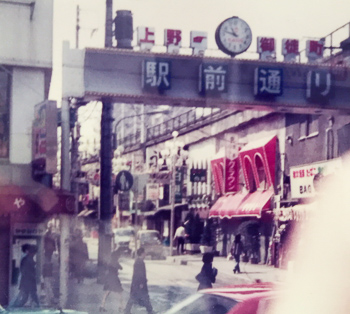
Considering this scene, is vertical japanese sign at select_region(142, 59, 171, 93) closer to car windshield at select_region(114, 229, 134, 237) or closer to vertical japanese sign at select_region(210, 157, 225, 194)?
vertical japanese sign at select_region(210, 157, 225, 194)

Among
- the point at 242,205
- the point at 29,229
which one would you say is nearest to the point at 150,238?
the point at 242,205

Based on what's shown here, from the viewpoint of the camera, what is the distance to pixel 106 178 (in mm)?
23688

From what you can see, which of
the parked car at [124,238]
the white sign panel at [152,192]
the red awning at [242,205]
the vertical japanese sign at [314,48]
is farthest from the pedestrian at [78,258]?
the parked car at [124,238]

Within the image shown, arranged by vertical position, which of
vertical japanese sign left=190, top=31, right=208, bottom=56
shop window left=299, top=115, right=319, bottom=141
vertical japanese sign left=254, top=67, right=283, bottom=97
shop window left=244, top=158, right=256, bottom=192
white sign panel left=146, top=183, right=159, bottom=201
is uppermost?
vertical japanese sign left=190, top=31, right=208, bottom=56

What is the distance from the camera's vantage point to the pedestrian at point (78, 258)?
1128 inches

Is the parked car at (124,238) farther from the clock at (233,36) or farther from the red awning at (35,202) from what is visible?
the red awning at (35,202)

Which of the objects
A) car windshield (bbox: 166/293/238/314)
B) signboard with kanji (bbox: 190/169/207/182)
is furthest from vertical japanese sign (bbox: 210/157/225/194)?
car windshield (bbox: 166/293/238/314)

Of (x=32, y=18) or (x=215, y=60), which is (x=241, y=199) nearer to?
(x=215, y=60)

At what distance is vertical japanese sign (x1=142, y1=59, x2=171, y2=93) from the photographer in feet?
74.0

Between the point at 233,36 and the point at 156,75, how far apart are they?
9.07 feet

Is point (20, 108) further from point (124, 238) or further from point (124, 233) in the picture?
point (124, 233)

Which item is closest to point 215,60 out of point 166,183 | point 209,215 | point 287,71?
point 287,71

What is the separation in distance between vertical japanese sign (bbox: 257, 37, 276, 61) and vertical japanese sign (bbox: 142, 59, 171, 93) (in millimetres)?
3017

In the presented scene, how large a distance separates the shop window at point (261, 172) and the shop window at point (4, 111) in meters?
20.1
